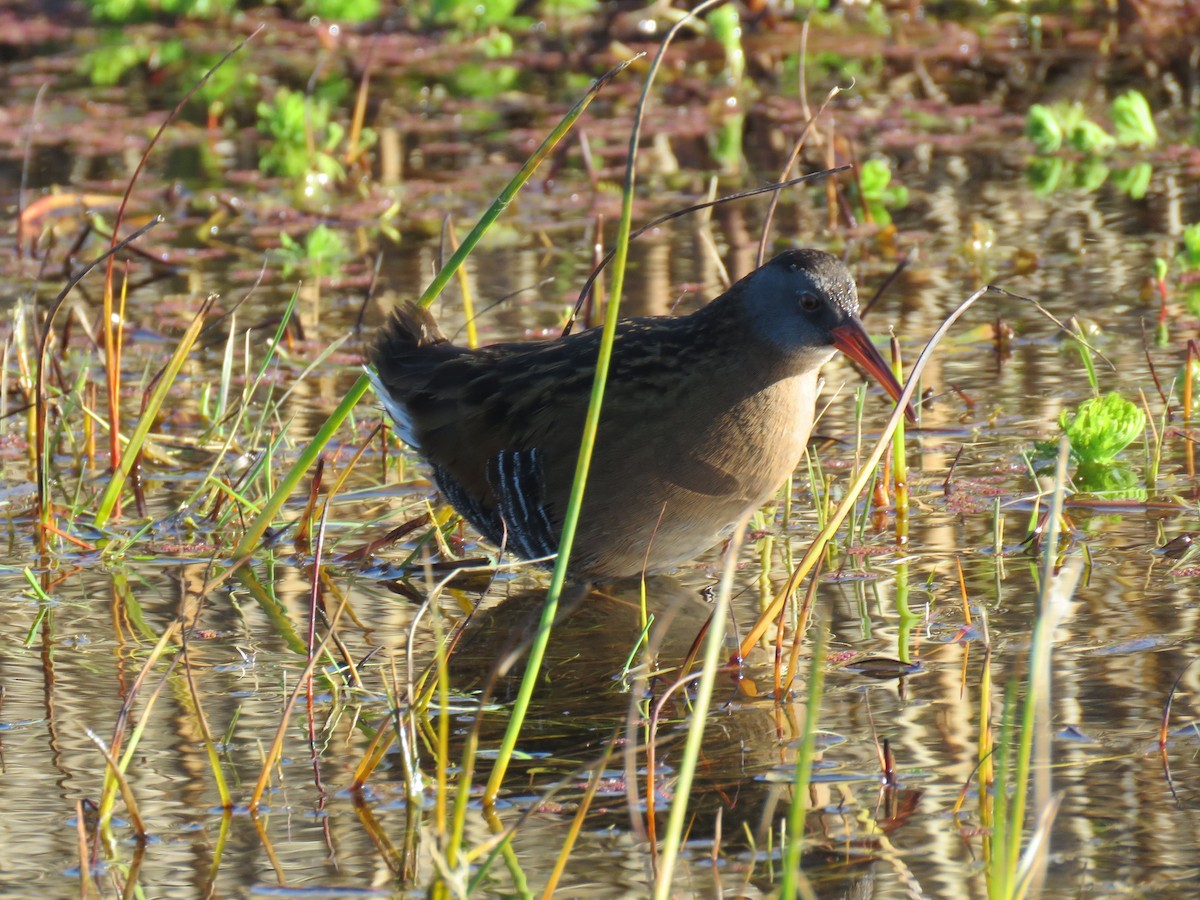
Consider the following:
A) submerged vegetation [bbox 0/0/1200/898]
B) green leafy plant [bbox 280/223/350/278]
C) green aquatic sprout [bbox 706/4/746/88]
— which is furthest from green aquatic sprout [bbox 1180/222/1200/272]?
green aquatic sprout [bbox 706/4/746/88]

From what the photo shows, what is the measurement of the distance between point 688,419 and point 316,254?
3.60 m

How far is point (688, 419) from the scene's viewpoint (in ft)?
12.1

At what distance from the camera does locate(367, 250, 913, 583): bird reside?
3666 mm

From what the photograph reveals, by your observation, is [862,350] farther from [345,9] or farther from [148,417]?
[345,9]

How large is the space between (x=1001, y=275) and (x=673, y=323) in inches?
99.6

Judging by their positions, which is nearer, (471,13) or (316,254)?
(316,254)

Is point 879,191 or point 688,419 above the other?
point 879,191

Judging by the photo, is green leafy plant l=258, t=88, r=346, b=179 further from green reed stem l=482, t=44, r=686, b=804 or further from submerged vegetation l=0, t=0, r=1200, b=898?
green reed stem l=482, t=44, r=686, b=804

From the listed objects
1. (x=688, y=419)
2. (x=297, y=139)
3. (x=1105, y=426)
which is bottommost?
(x=1105, y=426)

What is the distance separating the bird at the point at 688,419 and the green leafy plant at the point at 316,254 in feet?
10.3

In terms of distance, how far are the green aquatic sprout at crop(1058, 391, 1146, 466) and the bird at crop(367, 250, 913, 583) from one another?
61 cm

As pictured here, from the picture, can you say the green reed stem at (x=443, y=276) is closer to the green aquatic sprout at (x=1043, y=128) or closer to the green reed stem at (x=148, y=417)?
the green reed stem at (x=148, y=417)

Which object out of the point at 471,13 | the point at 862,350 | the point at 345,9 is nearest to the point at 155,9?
the point at 345,9

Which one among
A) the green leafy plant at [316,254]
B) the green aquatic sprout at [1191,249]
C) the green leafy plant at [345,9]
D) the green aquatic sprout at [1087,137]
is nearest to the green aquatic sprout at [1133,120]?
the green aquatic sprout at [1087,137]
